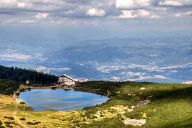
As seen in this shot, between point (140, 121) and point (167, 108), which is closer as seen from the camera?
point (140, 121)

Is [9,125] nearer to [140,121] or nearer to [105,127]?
[105,127]

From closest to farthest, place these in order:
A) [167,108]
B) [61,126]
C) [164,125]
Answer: [164,125] < [61,126] < [167,108]

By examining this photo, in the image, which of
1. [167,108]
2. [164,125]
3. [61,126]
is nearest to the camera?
[164,125]

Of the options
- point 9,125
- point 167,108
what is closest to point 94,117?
point 167,108

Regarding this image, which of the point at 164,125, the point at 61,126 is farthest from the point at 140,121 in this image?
the point at 61,126

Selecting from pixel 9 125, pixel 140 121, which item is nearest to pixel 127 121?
pixel 140 121

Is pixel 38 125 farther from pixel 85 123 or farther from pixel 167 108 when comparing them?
pixel 167 108

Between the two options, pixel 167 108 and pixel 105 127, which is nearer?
pixel 105 127
